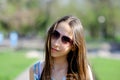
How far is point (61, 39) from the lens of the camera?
2.47 m

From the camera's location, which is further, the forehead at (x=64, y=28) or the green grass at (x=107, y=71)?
the green grass at (x=107, y=71)

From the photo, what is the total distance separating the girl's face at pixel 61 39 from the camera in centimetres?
246

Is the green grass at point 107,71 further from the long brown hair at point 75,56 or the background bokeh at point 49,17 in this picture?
the background bokeh at point 49,17

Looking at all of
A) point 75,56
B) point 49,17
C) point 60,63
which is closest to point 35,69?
point 60,63

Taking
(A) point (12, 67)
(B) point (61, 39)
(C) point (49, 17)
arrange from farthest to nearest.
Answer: (C) point (49, 17) → (A) point (12, 67) → (B) point (61, 39)

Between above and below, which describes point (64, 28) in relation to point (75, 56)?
above

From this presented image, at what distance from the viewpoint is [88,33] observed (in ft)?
185

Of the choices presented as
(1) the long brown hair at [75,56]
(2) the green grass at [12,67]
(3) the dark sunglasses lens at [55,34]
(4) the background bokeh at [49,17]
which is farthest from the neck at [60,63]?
(4) the background bokeh at [49,17]

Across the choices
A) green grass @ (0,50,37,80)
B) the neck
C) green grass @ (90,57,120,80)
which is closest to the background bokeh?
green grass @ (0,50,37,80)

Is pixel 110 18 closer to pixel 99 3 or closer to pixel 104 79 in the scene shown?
pixel 99 3

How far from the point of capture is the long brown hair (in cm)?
247

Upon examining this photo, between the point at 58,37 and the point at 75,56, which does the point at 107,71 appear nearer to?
the point at 75,56

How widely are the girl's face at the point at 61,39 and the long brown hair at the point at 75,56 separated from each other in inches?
0.9

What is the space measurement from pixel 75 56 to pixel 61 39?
16cm
